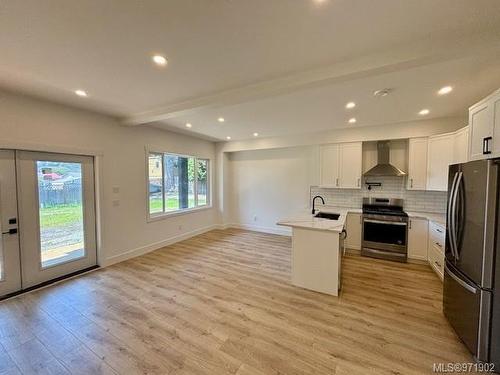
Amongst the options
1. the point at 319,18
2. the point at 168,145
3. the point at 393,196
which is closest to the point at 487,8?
the point at 319,18

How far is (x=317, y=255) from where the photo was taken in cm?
317

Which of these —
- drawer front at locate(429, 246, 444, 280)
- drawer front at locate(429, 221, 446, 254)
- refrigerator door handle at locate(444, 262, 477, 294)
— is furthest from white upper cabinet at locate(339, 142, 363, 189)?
refrigerator door handle at locate(444, 262, 477, 294)

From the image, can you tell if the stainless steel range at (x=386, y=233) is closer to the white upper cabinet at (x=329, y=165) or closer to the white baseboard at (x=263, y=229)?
the white upper cabinet at (x=329, y=165)

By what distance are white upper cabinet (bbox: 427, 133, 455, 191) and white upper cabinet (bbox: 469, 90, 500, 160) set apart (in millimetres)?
1615

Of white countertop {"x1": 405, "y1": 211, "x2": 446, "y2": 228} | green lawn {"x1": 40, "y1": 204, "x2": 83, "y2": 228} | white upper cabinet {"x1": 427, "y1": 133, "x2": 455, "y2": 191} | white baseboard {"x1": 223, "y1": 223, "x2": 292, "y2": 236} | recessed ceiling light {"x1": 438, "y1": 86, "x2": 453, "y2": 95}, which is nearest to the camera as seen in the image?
recessed ceiling light {"x1": 438, "y1": 86, "x2": 453, "y2": 95}

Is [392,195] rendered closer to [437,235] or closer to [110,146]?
[437,235]

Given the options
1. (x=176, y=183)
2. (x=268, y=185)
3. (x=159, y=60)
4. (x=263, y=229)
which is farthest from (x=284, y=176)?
(x=159, y=60)

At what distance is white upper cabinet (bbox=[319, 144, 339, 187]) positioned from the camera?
16.8ft

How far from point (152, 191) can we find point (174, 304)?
294 cm

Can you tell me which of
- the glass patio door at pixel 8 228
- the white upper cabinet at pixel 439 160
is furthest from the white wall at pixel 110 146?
the white upper cabinet at pixel 439 160

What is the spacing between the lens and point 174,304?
2.81 m

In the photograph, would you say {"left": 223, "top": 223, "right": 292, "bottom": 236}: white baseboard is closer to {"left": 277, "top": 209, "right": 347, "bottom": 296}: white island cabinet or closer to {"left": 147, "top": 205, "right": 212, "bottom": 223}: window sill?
{"left": 147, "top": 205, "right": 212, "bottom": 223}: window sill

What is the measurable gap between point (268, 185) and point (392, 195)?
126 inches

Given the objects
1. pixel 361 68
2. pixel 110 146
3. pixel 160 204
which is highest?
pixel 361 68
